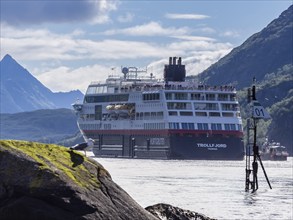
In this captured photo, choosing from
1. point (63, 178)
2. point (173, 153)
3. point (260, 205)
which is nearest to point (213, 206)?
point (260, 205)

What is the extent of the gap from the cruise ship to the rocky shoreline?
13836 cm

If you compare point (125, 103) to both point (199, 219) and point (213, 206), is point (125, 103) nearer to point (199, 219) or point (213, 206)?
point (213, 206)

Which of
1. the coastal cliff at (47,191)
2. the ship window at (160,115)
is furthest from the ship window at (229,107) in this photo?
the coastal cliff at (47,191)

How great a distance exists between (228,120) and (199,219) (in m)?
145

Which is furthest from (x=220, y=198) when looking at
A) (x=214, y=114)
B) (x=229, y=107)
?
(x=229, y=107)

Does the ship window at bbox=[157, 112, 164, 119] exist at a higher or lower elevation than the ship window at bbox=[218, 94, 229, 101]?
lower

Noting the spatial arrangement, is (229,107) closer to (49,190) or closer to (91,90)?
(91,90)

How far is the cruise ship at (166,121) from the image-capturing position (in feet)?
525

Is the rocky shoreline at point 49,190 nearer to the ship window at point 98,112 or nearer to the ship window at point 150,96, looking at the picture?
the ship window at point 150,96

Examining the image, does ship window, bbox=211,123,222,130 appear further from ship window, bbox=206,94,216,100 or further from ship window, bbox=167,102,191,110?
ship window, bbox=206,94,216,100

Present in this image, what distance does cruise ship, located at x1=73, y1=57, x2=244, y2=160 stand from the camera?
160 metres

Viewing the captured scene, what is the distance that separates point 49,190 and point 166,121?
5746 inches

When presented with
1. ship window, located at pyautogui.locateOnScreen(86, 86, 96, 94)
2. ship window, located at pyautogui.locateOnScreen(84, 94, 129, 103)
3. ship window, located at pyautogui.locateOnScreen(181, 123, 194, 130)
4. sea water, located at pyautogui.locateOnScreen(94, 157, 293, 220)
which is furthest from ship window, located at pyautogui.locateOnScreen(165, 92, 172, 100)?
sea water, located at pyautogui.locateOnScreen(94, 157, 293, 220)

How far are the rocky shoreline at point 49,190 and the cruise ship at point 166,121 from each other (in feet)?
454
